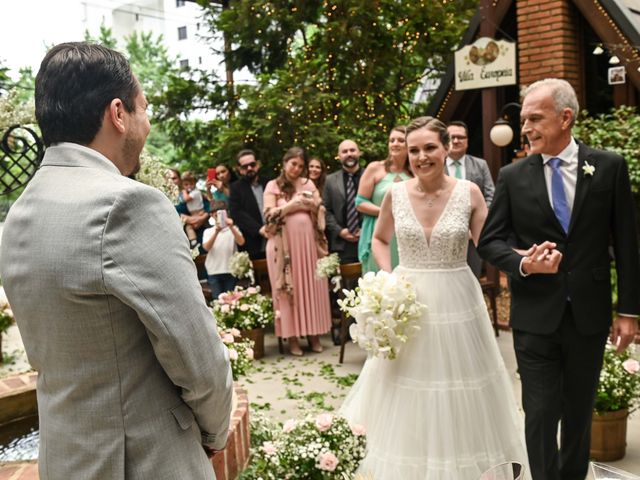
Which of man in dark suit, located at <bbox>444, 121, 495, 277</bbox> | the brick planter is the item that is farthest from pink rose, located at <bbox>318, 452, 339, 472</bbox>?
man in dark suit, located at <bbox>444, 121, 495, 277</bbox>

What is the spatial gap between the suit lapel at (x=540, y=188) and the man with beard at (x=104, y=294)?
2.09 metres

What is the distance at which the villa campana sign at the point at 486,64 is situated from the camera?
8586mm

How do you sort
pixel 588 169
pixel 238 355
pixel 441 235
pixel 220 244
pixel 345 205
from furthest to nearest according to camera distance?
pixel 220 244
pixel 345 205
pixel 238 355
pixel 441 235
pixel 588 169

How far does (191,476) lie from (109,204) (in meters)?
0.69

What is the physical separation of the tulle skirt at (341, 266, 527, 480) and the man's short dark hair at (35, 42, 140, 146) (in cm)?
268

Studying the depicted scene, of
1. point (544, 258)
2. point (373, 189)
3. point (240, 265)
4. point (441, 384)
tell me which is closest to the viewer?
point (544, 258)

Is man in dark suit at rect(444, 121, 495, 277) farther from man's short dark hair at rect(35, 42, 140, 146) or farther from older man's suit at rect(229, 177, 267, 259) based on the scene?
man's short dark hair at rect(35, 42, 140, 146)

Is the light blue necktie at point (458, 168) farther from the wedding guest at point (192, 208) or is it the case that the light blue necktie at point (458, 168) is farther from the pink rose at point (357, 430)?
the pink rose at point (357, 430)

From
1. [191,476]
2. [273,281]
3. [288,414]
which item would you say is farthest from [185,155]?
[191,476]

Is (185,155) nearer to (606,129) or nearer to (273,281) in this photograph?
(273,281)

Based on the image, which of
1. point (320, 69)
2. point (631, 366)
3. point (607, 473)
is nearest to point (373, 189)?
point (631, 366)

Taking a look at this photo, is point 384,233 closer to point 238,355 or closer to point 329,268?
point 238,355

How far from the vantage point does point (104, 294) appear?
151 centimetres

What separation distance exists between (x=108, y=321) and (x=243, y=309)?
18.1 ft
